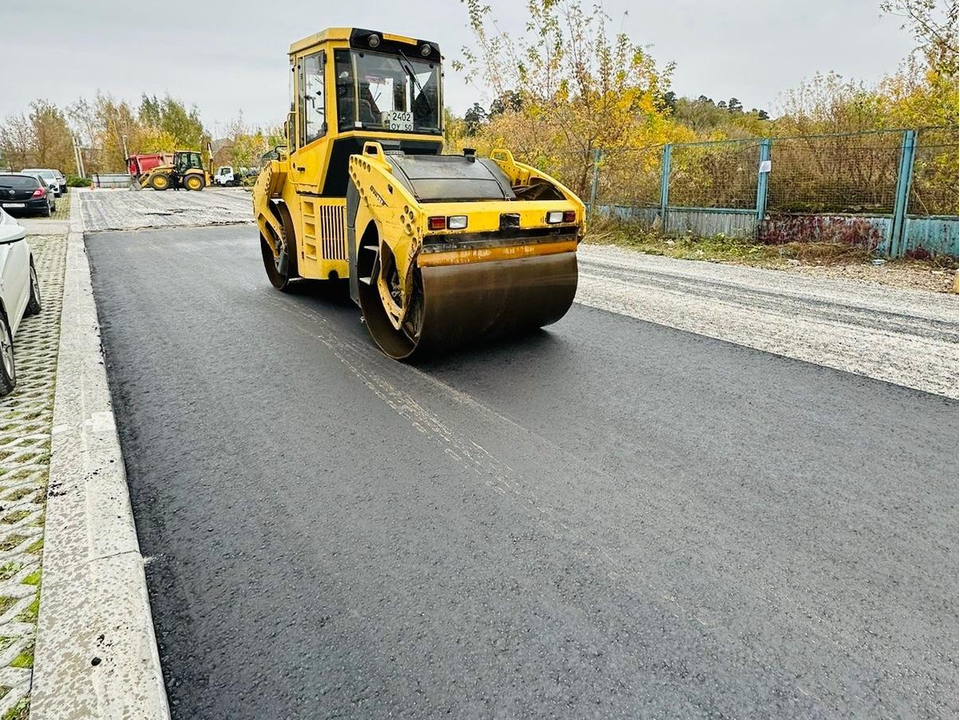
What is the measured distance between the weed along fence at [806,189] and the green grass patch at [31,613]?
10.9 meters

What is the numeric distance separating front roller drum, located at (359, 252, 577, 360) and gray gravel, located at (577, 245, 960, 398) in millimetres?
1453

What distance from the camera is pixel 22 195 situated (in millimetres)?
20125

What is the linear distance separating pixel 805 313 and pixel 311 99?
547 centimetres

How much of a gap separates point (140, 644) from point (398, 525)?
107 centimetres

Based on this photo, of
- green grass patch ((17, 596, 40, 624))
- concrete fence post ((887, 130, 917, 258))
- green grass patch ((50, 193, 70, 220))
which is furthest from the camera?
Answer: green grass patch ((50, 193, 70, 220))

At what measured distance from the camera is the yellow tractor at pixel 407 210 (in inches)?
191

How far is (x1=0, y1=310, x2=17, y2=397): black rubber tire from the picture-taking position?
173 inches

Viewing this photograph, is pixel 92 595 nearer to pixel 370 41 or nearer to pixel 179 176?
pixel 370 41

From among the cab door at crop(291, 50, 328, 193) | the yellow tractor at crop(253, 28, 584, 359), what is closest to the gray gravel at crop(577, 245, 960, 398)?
the yellow tractor at crop(253, 28, 584, 359)

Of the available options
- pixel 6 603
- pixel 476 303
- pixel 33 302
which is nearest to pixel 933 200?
pixel 476 303

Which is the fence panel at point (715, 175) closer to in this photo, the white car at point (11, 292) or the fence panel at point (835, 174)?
the fence panel at point (835, 174)

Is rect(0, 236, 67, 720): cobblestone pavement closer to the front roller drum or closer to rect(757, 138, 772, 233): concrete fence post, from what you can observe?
the front roller drum

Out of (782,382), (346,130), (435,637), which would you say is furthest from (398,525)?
(346,130)

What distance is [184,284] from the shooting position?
28.9ft
